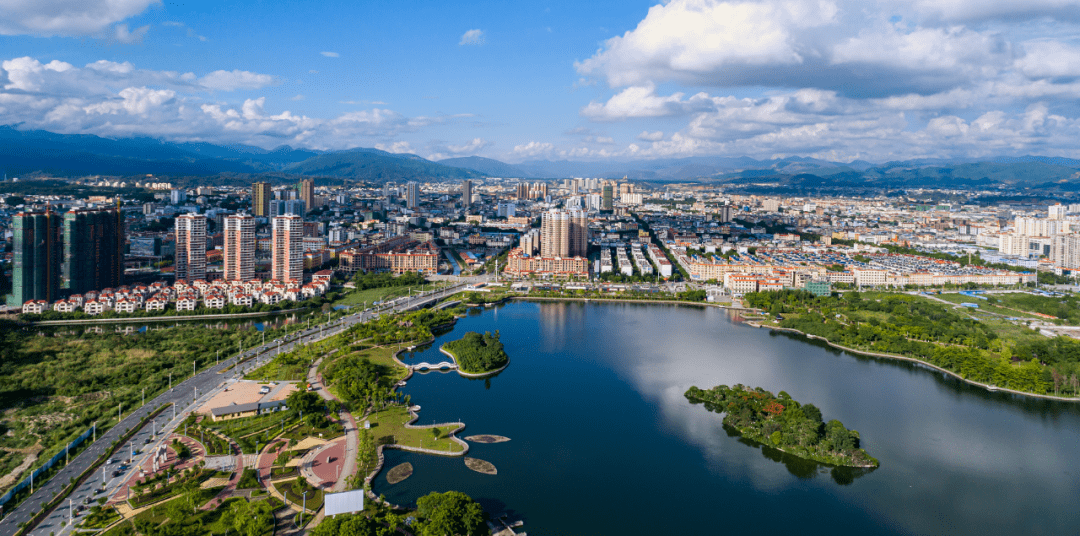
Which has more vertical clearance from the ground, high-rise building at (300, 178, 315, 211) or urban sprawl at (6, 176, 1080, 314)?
high-rise building at (300, 178, 315, 211)

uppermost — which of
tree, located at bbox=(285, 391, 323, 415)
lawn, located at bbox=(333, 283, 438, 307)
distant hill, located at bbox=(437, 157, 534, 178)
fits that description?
distant hill, located at bbox=(437, 157, 534, 178)

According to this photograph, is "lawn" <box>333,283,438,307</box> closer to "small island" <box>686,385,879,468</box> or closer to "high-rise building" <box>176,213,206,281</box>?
"high-rise building" <box>176,213,206,281</box>

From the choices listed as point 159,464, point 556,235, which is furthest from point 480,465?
point 556,235

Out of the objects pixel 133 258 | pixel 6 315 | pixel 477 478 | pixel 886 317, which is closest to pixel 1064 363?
pixel 886 317

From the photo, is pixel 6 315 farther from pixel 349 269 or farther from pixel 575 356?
pixel 575 356

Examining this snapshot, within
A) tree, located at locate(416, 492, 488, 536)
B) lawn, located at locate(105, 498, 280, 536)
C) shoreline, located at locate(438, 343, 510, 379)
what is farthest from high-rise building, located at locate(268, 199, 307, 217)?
tree, located at locate(416, 492, 488, 536)
